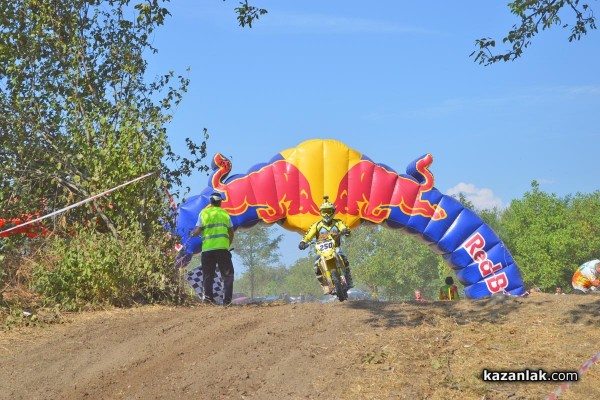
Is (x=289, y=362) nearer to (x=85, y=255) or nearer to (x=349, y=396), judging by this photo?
(x=349, y=396)

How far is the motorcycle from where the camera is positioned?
11.8m

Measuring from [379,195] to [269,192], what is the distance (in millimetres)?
2508

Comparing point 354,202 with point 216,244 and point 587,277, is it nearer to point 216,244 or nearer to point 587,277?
point 587,277

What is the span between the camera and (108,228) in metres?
12.8

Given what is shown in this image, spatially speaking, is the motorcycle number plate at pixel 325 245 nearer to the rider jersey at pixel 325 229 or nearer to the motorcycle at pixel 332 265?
the motorcycle at pixel 332 265

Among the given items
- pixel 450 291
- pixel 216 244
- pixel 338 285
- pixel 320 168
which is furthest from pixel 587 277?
pixel 216 244

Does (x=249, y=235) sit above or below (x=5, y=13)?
above

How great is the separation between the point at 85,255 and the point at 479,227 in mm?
9767

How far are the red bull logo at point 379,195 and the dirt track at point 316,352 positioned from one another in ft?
24.1

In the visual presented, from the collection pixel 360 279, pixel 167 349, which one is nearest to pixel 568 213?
pixel 360 279

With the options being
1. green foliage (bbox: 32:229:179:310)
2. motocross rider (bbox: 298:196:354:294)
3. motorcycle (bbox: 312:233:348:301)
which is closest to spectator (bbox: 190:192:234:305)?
green foliage (bbox: 32:229:179:310)

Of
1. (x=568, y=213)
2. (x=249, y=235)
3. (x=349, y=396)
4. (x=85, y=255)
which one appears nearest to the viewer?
(x=349, y=396)

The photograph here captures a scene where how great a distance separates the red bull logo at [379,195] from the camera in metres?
17.4

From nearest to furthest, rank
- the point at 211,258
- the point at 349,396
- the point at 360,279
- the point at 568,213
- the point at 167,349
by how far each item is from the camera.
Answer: the point at 349,396 < the point at 167,349 < the point at 211,258 < the point at 568,213 < the point at 360,279
